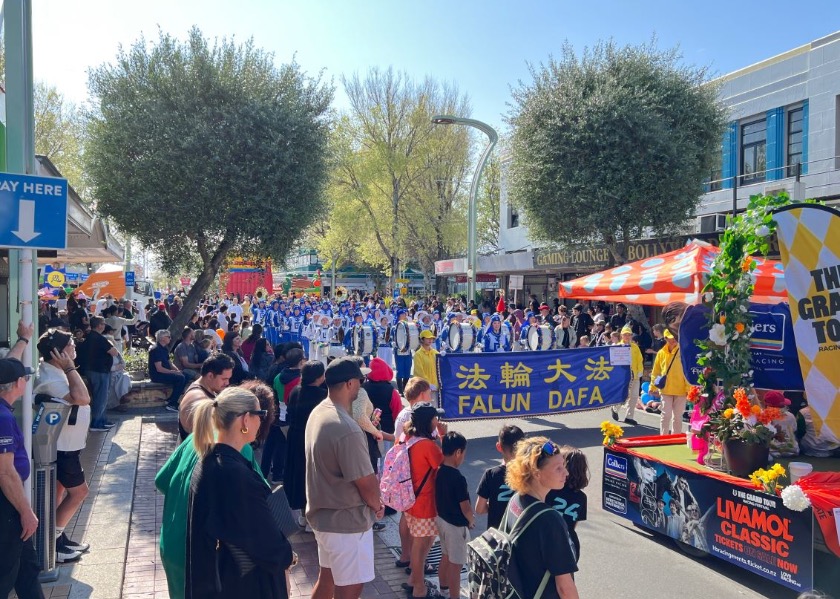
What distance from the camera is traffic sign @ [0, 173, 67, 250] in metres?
4.63

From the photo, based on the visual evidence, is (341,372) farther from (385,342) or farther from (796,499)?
(385,342)

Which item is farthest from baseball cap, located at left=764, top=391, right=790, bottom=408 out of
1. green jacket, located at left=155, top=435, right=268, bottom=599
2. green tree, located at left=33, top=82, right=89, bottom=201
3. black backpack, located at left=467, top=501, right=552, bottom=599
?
green tree, located at left=33, top=82, right=89, bottom=201

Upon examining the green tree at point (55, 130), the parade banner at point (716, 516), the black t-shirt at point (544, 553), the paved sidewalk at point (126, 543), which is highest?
the green tree at point (55, 130)

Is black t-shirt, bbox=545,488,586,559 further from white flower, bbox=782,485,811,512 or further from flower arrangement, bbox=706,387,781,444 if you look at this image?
flower arrangement, bbox=706,387,781,444

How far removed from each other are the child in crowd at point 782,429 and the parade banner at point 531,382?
449 centimetres

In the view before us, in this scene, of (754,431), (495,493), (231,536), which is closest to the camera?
(231,536)

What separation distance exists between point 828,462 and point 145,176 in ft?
37.2

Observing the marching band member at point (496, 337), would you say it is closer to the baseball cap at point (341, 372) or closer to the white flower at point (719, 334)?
the white flower at point (719, 334)

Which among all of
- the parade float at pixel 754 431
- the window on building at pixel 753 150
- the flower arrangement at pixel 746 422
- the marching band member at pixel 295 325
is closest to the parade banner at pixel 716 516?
the parade float at pixel 754 431

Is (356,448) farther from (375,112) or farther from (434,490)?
(375,112)

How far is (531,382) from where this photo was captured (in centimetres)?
1039

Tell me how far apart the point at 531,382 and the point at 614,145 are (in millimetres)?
8464

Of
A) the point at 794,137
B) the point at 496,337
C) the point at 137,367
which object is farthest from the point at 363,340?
the point at 794,137

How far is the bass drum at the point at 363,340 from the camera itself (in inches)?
620
